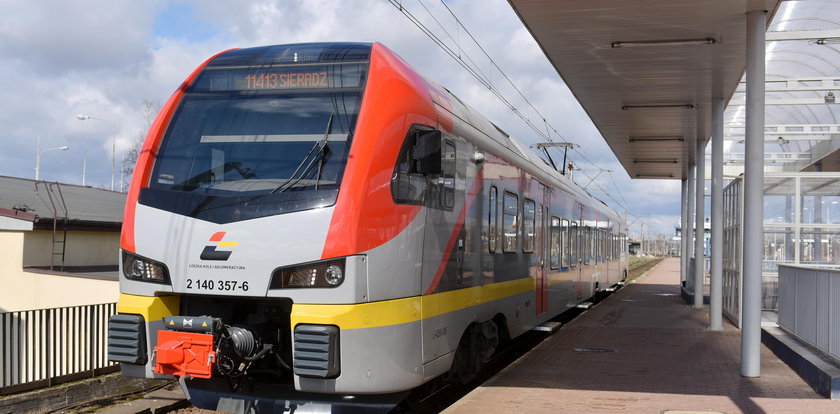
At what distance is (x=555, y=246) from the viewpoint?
14.6 metres

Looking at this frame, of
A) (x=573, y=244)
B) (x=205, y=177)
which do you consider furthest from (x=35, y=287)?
(x=205, y=177)

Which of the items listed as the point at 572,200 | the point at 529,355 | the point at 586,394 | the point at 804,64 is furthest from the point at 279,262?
the point at 804,64

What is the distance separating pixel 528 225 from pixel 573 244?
5.39 meters

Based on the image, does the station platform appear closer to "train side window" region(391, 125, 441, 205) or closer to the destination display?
"train side window" region(391, 125, 441, 205)

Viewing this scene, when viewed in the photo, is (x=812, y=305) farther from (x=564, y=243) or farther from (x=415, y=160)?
(x=415, y=160)

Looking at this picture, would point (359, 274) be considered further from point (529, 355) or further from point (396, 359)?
point (529, 355)

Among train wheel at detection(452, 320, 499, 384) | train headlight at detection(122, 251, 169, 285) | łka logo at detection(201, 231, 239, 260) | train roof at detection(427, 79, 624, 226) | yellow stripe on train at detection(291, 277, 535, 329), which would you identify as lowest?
train wheel at detection(452, 320, 499, 384)

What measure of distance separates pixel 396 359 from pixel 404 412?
7.19ft

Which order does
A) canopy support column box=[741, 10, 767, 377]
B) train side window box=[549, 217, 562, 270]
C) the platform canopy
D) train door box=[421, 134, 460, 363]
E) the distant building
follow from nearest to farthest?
train door box=[421, 134, 460, 363] → canopy support column box=[741, 10, 767, 377] → the platform canopy → train side window box=[549, 217, 562, 270] → the distant building

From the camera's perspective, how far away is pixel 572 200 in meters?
17.6

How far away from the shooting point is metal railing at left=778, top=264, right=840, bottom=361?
9984 millimetres

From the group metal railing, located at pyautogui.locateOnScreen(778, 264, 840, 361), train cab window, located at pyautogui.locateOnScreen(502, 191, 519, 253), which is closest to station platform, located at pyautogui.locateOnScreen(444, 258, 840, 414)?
metal railing, located at pyautogui.locateOnScreen(778, 264, 840, 361)

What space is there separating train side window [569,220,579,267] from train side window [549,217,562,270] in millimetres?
1692

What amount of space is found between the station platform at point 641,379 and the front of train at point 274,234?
6.44 ft
